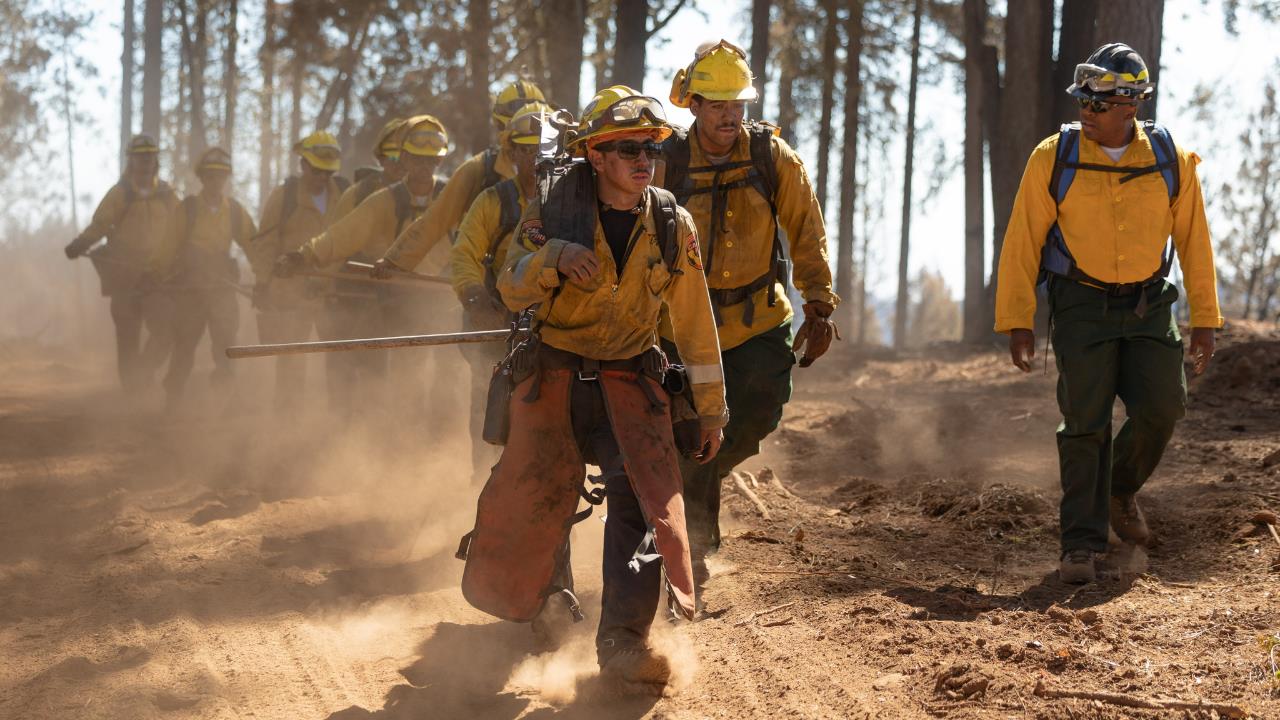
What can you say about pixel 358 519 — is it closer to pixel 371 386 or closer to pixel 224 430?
pixel 371 386

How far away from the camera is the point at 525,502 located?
5129 mm

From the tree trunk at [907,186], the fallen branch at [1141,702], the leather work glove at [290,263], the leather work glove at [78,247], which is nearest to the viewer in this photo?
the fallen branch at [1141,702]

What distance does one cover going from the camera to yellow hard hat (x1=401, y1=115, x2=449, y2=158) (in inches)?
410

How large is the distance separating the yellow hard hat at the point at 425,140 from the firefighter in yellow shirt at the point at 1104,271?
5249 millimetres

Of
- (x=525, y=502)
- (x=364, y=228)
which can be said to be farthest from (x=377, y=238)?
(x=525, y=502)

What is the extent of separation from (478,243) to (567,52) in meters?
8.53

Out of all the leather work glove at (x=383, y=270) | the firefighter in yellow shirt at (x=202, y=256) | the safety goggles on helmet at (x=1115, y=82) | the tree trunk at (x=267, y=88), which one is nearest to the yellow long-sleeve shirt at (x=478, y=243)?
the leather work glove at (x=383, y=270)

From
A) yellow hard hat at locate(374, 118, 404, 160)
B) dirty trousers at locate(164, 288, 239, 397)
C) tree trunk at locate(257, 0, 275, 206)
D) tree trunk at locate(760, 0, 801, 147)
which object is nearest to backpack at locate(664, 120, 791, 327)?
yellow hard hat at locate(374, 118, 404, 160)

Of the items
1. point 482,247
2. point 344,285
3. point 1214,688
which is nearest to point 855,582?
point 1214,688

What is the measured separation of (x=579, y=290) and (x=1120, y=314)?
9.34 feet

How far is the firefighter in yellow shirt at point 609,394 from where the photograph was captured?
16.2 feet

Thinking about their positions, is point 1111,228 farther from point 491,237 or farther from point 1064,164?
point 491,237

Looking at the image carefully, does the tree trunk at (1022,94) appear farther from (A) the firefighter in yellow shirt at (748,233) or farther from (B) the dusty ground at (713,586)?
(A) the firefighter in yellow shirt at (748,233)

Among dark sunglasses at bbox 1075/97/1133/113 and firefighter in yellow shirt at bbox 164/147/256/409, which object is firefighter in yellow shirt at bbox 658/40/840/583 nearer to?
dark sunglasses at bbox 1075/97/1133/113
